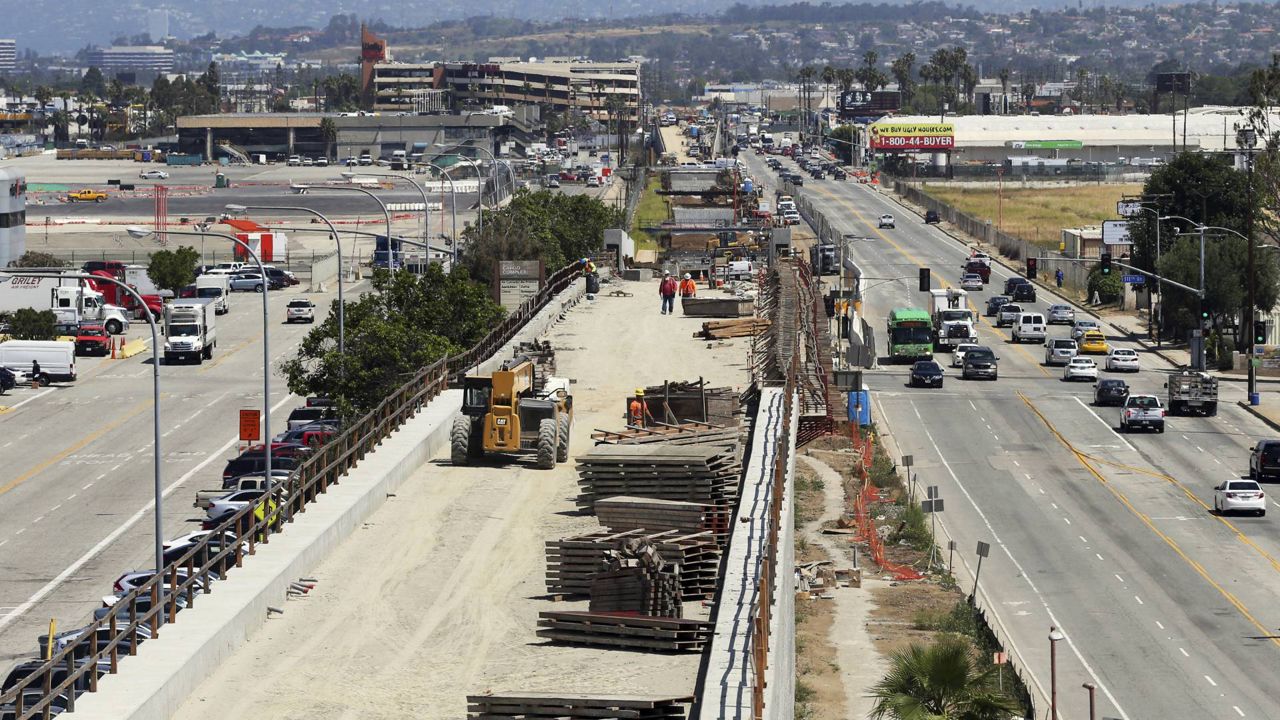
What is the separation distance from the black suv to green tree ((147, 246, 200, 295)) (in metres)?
64.4

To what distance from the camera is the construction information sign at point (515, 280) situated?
277 feet

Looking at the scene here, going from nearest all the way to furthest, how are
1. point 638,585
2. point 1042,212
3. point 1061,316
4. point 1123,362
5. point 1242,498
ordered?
point 638,585
point 1242,498
point 1123,362
point 1061,316
point 1042,212

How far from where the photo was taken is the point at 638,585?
29125 mm

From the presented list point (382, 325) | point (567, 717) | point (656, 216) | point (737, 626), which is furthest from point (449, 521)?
point (656, 216)

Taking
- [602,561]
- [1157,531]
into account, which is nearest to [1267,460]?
[1157,531]

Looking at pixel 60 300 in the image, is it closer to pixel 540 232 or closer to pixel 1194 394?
pixel 540 232

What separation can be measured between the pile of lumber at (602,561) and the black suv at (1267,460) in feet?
123

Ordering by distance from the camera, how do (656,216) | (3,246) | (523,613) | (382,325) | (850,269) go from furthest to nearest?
(656,216) < (3,246) < (850,269) < (382,325) < (523,613)

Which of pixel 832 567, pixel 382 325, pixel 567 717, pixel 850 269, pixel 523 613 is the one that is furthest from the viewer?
pixel 850 269

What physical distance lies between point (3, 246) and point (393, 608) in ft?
362

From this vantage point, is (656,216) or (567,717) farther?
(656,216)

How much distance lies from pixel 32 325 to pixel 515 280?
2257 cm

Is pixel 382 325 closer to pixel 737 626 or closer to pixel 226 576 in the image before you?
pixel 226 576

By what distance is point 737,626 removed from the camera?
2633 cm
